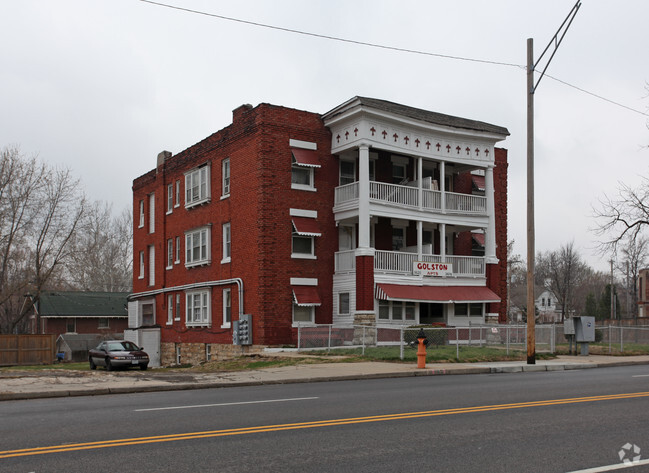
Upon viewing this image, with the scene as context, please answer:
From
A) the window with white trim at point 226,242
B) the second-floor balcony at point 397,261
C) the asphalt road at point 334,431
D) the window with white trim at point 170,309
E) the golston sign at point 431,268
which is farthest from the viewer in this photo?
the window with white trim at point 170,309

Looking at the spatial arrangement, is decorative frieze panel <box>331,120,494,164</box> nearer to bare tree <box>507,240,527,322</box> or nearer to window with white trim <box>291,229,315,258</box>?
window with white trim <box>291,229,315,258</box>

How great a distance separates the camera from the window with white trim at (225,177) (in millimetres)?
33812

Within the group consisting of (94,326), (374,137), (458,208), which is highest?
(374,137)

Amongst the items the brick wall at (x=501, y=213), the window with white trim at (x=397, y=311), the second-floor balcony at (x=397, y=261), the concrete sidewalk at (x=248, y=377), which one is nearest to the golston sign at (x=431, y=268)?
the second-floor balcony at (x=397, y=261)

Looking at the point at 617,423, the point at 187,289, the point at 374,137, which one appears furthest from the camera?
the point at 187,289

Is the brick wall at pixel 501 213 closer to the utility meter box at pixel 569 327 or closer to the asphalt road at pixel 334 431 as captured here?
the utility meter box at pixel 569 327

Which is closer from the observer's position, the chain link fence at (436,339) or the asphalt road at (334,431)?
the asphalt road at (334,431)

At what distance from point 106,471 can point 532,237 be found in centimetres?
1774

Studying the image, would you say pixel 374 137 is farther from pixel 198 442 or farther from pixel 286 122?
pixel 198 442

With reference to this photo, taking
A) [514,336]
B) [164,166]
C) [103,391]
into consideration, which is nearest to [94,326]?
[164,166]

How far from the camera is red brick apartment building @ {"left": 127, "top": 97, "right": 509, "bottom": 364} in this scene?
99.5 ft

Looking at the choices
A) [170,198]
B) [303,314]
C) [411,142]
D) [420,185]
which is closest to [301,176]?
[411,142]

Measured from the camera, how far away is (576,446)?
787 cm

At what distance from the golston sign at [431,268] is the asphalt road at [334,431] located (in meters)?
18.0
